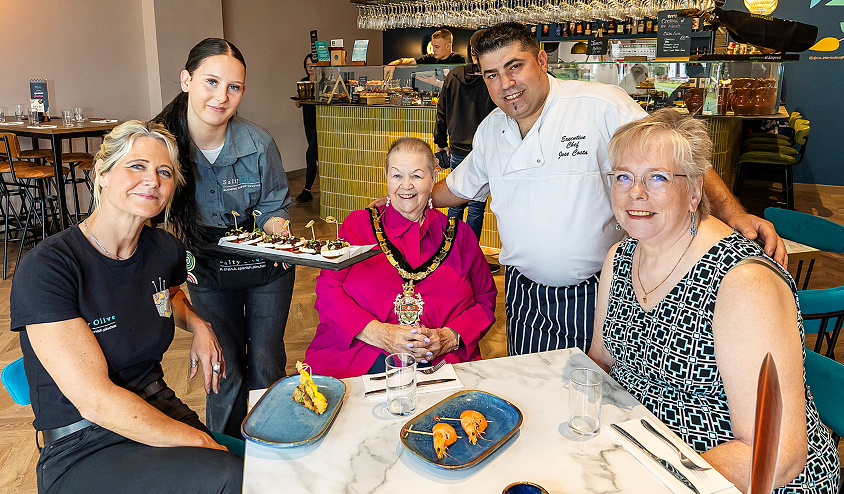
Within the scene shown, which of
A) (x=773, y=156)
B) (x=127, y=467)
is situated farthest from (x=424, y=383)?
(x=773, y=156)

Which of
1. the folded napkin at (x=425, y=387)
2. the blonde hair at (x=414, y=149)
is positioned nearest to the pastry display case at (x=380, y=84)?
the blonde hair at (x=414, y=149)

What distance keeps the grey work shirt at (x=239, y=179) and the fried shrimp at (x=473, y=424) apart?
1.33 metres

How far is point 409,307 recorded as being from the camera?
6.89ft

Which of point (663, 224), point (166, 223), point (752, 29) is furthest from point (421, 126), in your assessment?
point (663, 224)

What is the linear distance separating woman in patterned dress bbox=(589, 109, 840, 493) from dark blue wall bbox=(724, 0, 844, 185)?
848 cm

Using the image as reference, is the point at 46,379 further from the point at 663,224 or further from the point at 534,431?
the point at 663,224

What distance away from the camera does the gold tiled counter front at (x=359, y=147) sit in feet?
19.0

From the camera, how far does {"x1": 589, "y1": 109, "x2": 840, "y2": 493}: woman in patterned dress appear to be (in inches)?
52.3

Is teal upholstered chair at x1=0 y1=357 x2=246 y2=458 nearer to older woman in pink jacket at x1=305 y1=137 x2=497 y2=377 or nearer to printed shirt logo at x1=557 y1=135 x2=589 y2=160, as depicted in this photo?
older woman in pink jacket at x1=305 y1=137 x2=497 y2=377

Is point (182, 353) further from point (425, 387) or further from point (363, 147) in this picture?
point (363, 147)

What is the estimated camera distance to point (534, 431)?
4.44 ft

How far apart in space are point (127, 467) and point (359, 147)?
5122 mm

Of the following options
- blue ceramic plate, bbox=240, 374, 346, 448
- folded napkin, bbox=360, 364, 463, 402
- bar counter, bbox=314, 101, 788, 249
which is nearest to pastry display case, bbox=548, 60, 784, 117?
bar counter, bbox=314, 101, 788, 249

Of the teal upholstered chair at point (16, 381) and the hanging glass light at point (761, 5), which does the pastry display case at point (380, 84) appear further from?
the teal upholstered chair at point (16, 381)
